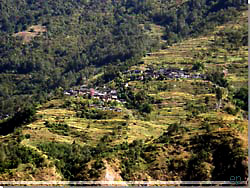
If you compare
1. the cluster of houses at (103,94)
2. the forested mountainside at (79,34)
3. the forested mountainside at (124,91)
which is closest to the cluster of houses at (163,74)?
the forested mountainside at (124,91)

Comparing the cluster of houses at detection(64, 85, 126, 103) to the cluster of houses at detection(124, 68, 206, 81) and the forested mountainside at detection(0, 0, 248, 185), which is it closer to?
the forested mountainside at detection(0, 0, 248, 185)

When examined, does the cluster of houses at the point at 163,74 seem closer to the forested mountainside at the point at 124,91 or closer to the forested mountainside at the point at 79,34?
the forested mountainside at the point at 124,91

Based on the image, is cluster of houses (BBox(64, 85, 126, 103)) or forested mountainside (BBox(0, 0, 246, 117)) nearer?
cluster of houses (BBox(64, 85, 126, 103))

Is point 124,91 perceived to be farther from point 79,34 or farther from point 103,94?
point 79,34

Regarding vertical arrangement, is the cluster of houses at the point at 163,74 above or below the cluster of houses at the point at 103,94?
above

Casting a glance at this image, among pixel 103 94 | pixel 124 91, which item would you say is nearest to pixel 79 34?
pixel 124 91

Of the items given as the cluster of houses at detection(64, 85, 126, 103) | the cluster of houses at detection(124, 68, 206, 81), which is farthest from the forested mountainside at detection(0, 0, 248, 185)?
the cluster of houses at detection(124, 68, 206, 81)
